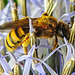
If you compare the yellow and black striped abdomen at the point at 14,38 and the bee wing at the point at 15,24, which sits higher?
the bee wing at the point at 15,24

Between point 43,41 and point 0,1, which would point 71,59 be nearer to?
point 43,41

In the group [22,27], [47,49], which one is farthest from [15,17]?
[47,49]

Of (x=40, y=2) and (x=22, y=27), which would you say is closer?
(x=22, y=27)

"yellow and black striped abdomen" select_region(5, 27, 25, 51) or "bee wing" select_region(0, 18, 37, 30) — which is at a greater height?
"bee wing" select_region(0, 18, 37, 30)

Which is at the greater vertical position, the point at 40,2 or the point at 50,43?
the point at 40,2
